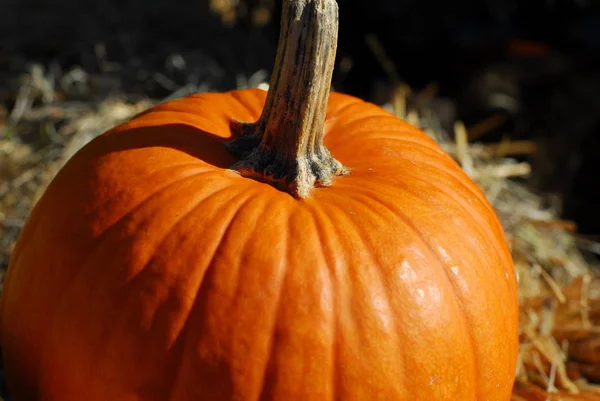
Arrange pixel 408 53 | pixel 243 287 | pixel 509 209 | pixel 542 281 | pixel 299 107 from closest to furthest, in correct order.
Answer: pixel 243 287 → pixel 299 107 → pixel 542 281 → pixel 509 209 → pixel 408 53

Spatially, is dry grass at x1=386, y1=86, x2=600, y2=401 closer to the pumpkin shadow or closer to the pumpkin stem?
the pumpkin stem

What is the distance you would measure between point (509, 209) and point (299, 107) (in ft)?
7.54

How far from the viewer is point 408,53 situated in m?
5.54

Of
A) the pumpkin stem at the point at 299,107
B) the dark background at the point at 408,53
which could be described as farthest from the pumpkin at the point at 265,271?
the dark background at the point at 408,53

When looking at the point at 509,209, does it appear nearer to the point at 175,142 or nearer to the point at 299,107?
the point at 299,107

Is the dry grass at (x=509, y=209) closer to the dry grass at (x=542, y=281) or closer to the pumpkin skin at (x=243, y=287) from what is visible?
the dry grass at (x=542, y=281)

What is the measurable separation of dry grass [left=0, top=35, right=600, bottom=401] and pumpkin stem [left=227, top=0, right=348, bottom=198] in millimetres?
1275

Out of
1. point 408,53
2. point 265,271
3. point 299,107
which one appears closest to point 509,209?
point 408,53

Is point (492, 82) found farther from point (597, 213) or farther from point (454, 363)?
point (454, 363)

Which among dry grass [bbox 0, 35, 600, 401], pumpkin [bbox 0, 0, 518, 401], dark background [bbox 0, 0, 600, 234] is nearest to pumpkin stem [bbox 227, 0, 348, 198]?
pumpkin [bbox 0, 0, 518, 401]

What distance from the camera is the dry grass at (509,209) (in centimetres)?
310

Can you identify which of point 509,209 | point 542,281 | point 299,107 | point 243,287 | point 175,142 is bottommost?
point 542,281

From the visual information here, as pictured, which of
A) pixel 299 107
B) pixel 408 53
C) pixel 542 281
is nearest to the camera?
pixel 299 107

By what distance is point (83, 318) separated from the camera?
1863 millimetres
